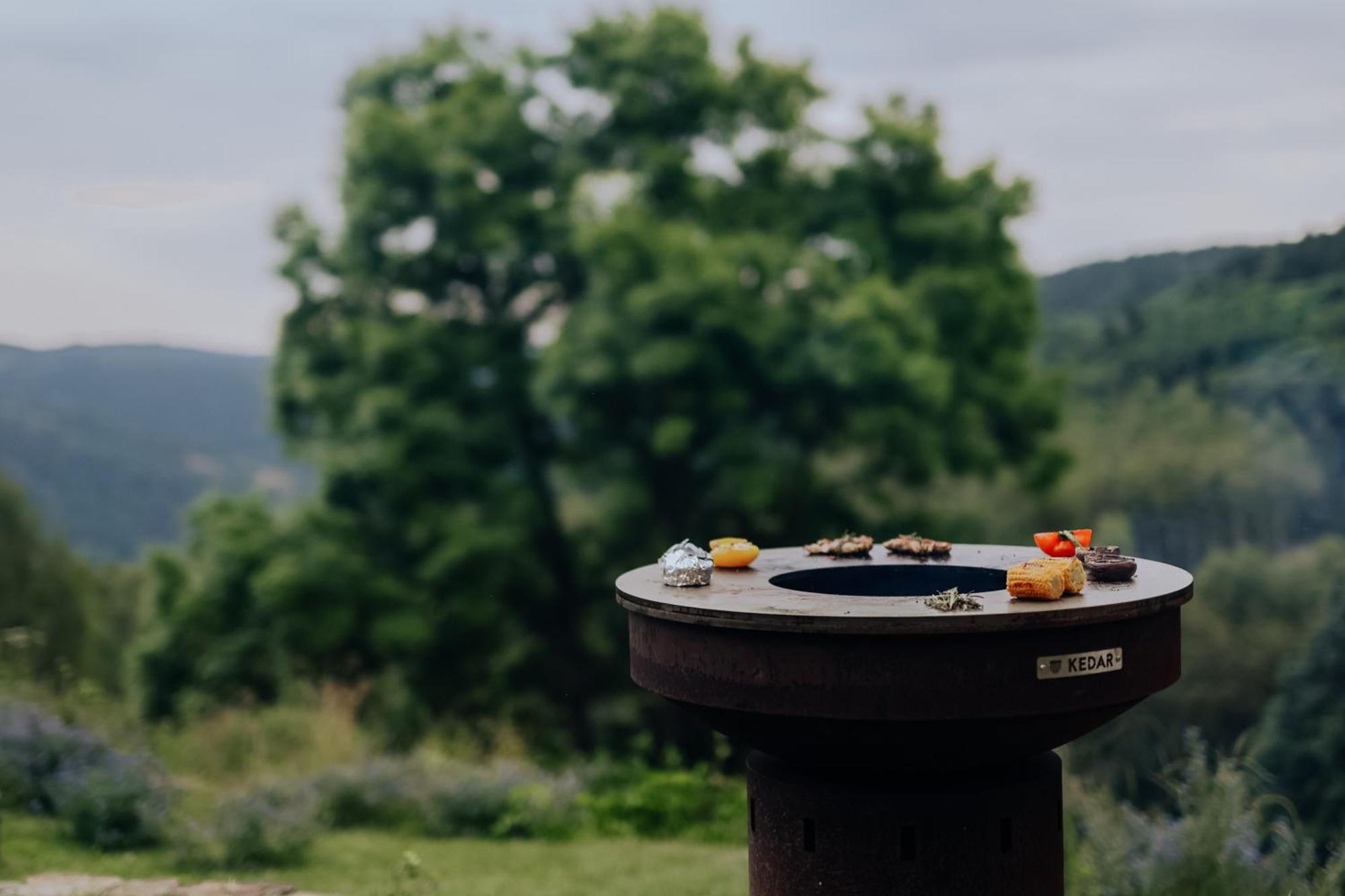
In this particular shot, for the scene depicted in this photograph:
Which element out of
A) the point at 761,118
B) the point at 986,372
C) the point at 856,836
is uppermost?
the point at 761,118

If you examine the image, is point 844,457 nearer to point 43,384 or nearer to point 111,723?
point 111,723

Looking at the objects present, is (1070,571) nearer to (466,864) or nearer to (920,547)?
(920,547)

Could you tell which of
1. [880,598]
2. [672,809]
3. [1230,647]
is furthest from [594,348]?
[1230,647]

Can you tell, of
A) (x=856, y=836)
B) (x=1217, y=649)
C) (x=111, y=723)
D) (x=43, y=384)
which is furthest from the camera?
(x=43, y=384)

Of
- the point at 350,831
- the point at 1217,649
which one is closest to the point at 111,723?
the point at 350,831

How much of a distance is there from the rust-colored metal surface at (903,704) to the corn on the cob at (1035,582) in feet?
0.14

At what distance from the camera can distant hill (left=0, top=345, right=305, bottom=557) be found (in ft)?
84.3

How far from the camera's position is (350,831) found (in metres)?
5.98

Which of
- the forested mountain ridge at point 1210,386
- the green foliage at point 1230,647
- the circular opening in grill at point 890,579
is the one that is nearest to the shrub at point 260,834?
the circular opening in grill at point 890,579

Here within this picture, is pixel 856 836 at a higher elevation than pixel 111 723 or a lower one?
higher

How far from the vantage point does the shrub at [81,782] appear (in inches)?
202

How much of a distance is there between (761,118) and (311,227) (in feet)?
14.9

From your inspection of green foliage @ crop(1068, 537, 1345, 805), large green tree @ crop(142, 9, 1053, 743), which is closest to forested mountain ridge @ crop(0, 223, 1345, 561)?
green foliage @ crop(1068, 537, 1345, 805)

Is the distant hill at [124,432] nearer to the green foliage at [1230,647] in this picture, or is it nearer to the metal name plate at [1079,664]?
the green foliage at [1230,647]
